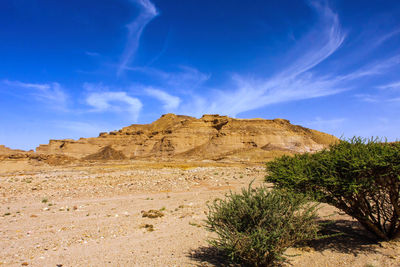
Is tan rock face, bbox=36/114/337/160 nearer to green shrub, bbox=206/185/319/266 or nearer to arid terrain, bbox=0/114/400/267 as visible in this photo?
arid terrain, bbox=0/114/400/267

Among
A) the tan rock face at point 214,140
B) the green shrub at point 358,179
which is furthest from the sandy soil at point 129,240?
the tan rock face at point 214,140

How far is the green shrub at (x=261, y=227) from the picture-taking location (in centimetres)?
444

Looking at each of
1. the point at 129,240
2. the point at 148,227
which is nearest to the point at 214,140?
the point at 148,227

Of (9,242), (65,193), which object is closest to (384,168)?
(9,242)

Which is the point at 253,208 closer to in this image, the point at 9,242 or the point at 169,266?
the point at 169,266

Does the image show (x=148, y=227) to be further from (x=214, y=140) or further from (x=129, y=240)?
(x=214, y=140)

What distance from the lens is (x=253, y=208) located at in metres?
4.92

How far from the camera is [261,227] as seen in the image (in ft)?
15.2

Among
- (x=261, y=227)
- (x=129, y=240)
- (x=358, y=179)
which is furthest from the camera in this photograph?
(x=129, y=240)

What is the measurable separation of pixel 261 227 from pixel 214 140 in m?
77.4

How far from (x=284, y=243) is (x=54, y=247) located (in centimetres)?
581

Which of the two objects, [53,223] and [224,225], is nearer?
[224,225]

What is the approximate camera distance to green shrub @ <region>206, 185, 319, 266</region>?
4.44 m

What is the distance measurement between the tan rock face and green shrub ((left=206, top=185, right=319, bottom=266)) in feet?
192
